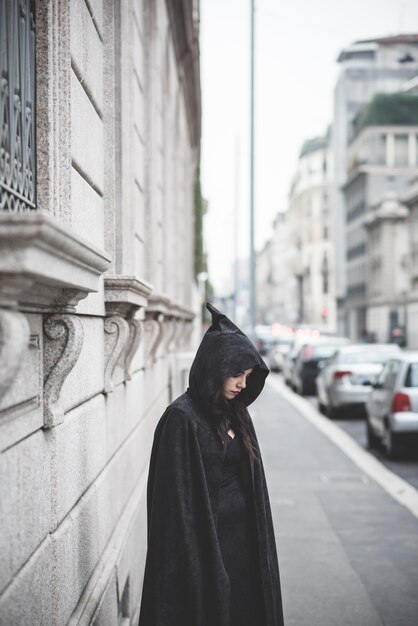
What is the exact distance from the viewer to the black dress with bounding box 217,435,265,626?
3.71m

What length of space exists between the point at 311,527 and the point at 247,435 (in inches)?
196

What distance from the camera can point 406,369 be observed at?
40.4 ft

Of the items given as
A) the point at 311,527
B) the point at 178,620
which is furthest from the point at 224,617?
the point at 311,527

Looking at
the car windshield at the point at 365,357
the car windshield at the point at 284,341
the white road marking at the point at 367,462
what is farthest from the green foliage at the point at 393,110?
the car windshield at the point at 365,357

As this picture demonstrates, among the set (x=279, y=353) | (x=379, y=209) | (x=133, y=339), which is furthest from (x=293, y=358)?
(x=379, y=209)

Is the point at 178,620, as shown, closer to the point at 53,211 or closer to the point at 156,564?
the point at 156,564

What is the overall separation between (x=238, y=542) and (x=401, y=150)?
76.0 meters

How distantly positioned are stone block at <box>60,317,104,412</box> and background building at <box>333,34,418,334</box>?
80329 mm

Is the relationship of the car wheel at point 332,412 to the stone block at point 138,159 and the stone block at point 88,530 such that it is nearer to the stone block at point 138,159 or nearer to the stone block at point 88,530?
the stone block at point 138,159

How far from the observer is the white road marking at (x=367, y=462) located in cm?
989

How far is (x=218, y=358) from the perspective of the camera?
369cm

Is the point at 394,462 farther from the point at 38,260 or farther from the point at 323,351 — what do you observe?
the point at 323,351

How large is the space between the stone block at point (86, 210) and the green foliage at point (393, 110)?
244ft

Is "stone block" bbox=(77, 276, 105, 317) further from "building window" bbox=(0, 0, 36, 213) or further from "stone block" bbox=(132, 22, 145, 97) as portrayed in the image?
"stone block" bbox=(132, 22, 145, 97)
